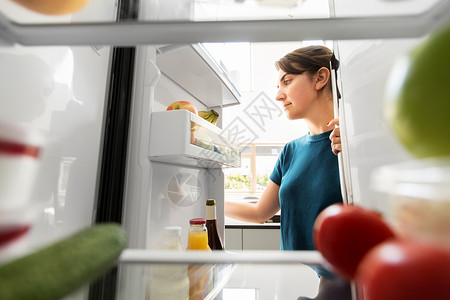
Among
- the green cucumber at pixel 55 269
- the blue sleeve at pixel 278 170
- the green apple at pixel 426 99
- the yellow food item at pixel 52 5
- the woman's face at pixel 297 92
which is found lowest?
the green cucumber at pixel 55 269

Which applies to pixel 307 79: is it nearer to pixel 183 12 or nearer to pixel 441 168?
pixel 183 12

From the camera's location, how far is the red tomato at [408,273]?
81mm

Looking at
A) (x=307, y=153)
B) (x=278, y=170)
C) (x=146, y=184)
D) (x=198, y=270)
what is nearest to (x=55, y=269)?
(x=146, y=184)

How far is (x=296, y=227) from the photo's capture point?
0.92 metres

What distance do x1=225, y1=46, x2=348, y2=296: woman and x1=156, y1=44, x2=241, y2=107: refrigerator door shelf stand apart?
10.9 inches

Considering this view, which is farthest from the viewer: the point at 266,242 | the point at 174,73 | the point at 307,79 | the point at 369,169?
the point at 266,242

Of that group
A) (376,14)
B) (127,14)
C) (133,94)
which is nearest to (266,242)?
(133,94)

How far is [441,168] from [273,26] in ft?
0.53

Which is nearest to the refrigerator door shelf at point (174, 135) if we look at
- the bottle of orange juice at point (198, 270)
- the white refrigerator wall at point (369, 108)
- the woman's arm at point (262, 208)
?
the bottle of orange juice at point (198, 270)

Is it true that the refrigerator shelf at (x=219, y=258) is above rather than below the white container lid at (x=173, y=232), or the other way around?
above

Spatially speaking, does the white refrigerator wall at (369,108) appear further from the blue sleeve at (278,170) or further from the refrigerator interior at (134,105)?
the blue sleeve at (278,170)

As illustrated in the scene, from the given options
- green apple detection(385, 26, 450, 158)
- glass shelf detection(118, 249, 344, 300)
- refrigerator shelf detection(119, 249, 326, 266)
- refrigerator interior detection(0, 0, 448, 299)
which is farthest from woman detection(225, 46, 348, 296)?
green apple detection(385, 26, 450, 158)

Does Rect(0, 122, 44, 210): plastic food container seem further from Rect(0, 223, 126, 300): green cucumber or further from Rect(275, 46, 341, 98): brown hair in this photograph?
Rect(275, 46, 341, 98): brown hair

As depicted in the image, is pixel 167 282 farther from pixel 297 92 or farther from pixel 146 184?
pixel 297 92
